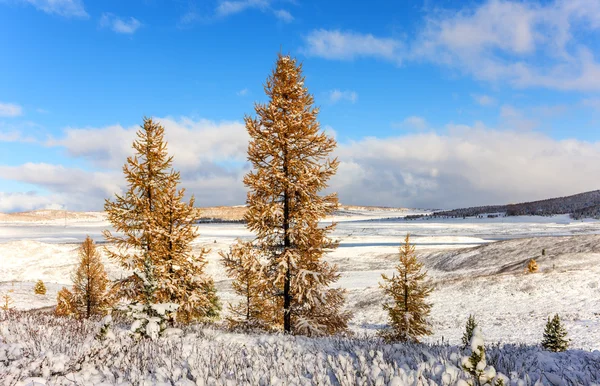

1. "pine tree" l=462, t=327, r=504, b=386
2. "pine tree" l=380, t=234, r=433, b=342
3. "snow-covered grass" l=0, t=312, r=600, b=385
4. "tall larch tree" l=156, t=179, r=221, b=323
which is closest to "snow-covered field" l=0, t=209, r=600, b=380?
"snow-covered grass" l=0, t=312, r=600, b=385

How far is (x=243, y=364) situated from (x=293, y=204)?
7.73 m

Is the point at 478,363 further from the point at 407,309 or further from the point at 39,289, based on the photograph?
the point at 39,289

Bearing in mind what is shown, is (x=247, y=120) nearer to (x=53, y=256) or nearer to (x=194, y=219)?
(x=194, y=219)

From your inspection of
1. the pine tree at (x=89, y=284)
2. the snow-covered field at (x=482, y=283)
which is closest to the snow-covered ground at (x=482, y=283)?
the snow-covered field at (x=482, y=283)

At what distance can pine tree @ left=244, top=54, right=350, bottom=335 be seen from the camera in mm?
11695

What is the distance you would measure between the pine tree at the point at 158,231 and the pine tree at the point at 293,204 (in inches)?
136

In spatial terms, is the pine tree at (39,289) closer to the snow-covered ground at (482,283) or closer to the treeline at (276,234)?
the snow-covered ground at (482,283)

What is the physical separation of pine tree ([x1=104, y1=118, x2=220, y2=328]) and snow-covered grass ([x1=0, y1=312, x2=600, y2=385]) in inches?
269

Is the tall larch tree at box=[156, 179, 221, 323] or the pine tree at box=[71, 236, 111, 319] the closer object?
the tall larch tree at box=[156, 179, 221, 323]

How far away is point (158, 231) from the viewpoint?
525 inches

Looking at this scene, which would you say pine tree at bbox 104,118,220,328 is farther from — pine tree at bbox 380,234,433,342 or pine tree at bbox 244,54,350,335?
pine tree at bbox 380,234,433,342

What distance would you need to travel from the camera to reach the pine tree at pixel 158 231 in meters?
13.4

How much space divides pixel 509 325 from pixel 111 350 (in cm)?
1927

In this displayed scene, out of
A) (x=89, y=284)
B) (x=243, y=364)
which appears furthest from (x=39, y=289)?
(x=243, y=364)
